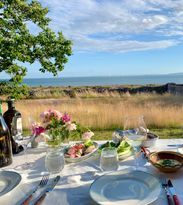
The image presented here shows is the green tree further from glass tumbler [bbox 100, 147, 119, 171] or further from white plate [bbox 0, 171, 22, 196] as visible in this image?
glass tumbler [bbox 100, 147, 119, 171]

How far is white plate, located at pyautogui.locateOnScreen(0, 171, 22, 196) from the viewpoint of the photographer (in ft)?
3.87

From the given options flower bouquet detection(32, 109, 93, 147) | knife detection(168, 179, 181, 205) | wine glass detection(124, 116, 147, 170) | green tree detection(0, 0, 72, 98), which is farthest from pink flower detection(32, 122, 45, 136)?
green tree detection(0, 0, 72, 98)

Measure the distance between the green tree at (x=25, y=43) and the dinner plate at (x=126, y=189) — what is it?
6137mm

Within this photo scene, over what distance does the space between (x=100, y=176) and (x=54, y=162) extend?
0.90 ft

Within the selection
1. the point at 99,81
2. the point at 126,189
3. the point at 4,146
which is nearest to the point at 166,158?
the point at 126,189

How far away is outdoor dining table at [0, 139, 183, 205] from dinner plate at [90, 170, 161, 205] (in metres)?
0.04

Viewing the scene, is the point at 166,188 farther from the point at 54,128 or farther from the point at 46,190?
the point at 54,128

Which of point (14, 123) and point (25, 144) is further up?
point (14, 123)

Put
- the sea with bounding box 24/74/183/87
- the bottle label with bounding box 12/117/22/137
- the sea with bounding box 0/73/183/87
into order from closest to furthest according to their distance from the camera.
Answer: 1. the bottle label with bounding box 12/117/22/137
2. the sea with bounding box 0/73/183/87
3. the sea with bounding box 24/74/183/87

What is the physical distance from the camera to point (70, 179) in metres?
1.25

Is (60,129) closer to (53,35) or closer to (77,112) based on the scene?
(77,112)

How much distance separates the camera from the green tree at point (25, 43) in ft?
23.0

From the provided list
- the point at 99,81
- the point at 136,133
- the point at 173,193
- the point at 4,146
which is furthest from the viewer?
the point at 99,81

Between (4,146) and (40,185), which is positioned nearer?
(40,185)
